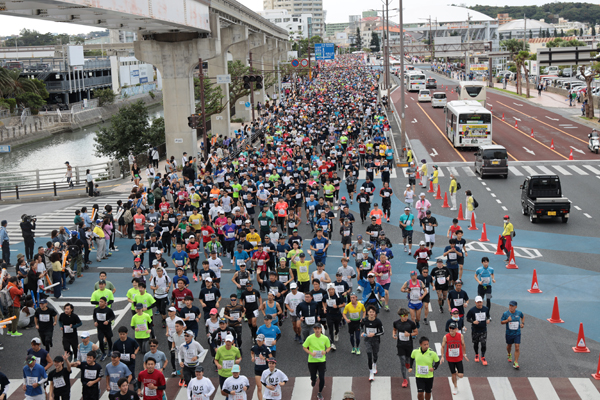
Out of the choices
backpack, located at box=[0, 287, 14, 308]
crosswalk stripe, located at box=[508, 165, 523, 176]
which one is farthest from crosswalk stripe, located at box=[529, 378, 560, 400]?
crosswalk stripe, located at box=[508, 165, 523, 176]

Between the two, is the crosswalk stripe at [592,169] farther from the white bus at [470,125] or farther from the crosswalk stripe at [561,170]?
the white bus at [470,125]

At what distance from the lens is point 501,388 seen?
12.2m

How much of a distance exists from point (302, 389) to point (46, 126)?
78.6 metres

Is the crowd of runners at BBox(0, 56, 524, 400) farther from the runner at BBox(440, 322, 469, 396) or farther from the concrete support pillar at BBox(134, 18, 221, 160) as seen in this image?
the concrete support pillar at BBox(134, 18, 221, 160)

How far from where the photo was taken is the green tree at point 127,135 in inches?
1825

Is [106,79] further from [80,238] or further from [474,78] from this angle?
[80,238]

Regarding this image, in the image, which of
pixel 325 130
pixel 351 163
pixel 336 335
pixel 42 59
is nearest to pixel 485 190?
pixel 351 163

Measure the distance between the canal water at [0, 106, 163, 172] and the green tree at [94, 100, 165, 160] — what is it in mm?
9802

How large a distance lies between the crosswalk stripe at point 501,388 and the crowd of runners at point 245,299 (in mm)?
702

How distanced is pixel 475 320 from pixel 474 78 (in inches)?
4317

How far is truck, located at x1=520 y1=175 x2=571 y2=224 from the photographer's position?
83.0 ft

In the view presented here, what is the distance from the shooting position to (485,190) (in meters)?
32.4

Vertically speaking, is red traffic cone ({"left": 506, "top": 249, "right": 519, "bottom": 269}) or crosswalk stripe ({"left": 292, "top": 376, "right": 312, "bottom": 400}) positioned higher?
red traffic cone ({"left": 506, "top": 249, "right": 519, "bottom": 269})

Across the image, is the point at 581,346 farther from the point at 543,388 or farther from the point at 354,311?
the point at 354,311
